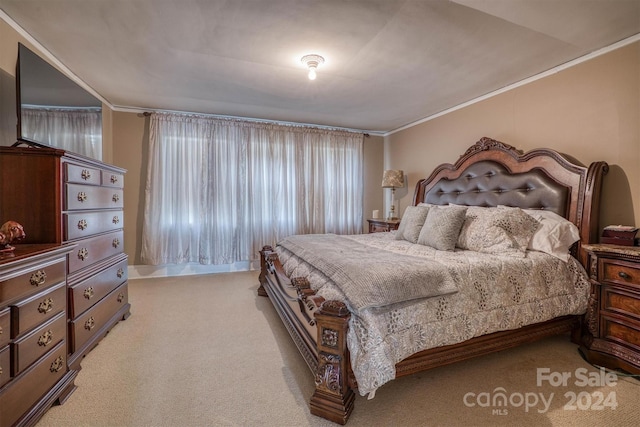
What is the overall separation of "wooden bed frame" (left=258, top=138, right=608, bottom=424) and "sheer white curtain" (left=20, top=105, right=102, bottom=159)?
6.91ft

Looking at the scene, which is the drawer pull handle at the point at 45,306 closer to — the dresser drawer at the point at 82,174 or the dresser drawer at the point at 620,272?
the dresser drawer at the point at 82,174

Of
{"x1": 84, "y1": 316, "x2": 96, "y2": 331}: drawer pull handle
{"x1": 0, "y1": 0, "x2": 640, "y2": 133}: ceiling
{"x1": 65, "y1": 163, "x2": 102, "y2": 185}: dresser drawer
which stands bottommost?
{"x1": 84, "y1": 316, "x2": 96, "y2": 331}: drawer pull handle

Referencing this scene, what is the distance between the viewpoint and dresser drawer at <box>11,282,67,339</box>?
1.35m

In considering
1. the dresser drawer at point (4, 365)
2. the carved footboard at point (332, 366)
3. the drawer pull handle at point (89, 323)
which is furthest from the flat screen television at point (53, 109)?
the carved footboard at point (332, 366)

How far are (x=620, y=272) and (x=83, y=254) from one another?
3749 millimetres

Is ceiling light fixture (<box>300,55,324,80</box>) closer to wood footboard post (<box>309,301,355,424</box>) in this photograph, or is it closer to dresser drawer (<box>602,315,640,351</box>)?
wood footboard post (<box>309,301,355,424</box>)

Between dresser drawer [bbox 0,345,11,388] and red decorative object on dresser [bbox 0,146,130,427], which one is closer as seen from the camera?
dresser drawer [bbox 0,345,11,388]

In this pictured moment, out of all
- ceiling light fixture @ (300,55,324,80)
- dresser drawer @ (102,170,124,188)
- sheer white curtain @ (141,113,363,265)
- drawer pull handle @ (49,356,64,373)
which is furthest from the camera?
sheer white curtain @ (141,113,363,265)

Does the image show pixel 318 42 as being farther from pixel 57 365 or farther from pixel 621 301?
pixel 621 301

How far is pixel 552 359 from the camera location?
211cm

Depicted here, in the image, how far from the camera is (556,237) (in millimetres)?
2377

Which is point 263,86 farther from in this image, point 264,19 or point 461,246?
point 461,246

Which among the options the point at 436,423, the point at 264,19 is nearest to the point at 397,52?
the point at 264,19

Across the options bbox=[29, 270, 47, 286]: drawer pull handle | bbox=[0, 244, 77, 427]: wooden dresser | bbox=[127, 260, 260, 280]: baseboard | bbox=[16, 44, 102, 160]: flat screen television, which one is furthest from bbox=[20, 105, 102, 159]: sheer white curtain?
bbox=[127, 260, 260, 280]: baseboard
